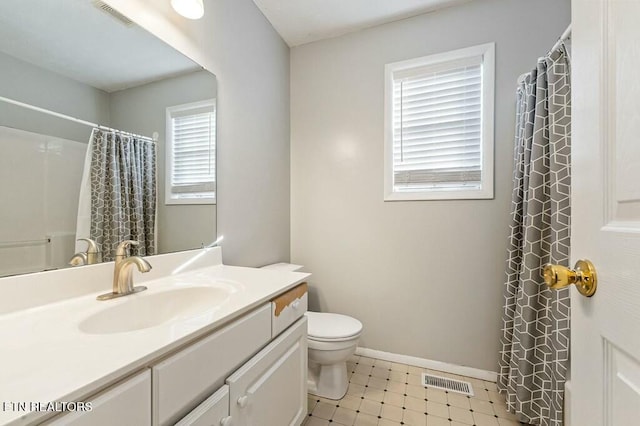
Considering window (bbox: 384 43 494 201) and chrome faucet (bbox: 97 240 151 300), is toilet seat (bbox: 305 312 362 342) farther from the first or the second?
window (bbox: 384 43 494 201)

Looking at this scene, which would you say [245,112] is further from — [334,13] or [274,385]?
[274,385]

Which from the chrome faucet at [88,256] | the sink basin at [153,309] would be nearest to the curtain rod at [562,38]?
the sink basin at [153,309]

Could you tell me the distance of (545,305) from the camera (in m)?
1.32

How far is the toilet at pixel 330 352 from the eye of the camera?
4.92 ft

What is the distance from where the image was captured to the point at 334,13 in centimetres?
188

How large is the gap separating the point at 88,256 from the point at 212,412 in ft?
2.22

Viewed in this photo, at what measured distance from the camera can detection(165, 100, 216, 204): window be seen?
1.25 m

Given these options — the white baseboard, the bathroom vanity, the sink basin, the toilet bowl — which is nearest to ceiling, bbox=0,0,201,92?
the bathroom vanity

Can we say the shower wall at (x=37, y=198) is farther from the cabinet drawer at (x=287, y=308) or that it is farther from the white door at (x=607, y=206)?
the white door at (x=607, y=206)

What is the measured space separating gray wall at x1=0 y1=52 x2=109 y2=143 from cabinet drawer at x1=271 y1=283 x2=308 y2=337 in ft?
2.94

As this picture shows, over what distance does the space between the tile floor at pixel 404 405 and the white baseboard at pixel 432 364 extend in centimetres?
3

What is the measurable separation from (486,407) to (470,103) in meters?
1.88

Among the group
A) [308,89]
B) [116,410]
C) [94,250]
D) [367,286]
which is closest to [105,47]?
[94,250]

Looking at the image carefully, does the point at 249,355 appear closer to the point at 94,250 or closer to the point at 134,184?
the point at 94,250
